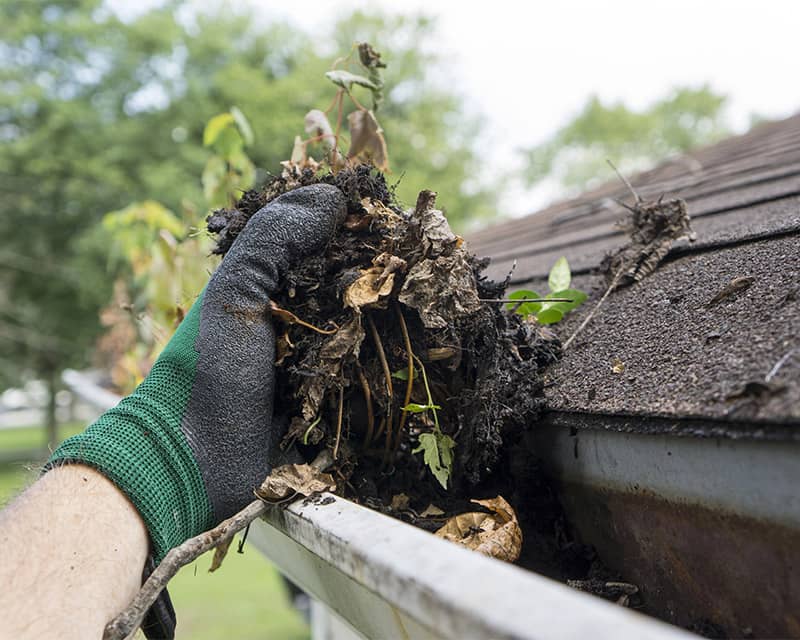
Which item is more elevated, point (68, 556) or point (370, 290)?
point (370, 290)

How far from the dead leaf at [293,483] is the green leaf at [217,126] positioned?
1.57m

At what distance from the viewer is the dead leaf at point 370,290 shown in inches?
40.2

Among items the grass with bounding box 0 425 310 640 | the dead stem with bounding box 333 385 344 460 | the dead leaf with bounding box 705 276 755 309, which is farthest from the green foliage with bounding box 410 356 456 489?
the grass with bounding box 0 425 310 640

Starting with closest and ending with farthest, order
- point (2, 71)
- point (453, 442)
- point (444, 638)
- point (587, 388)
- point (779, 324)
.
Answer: point (444, 638), point (779, 324), point (587, 388), point (453, 442), point (2, 71)

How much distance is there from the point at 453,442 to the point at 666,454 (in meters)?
0.37

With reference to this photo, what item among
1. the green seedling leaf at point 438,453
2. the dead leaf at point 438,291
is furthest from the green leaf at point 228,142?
the green seedling leaf at point 438,453

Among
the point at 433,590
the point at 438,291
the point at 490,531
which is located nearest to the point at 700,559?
the point at 490,531

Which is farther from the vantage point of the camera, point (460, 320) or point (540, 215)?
point (540, 215)

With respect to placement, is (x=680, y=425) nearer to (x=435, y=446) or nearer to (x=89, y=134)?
(x=435, y=446)

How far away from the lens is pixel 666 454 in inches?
30.8

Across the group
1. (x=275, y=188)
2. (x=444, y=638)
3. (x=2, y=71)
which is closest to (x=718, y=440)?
(x=444, y=638)

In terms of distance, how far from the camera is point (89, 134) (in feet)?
44.1

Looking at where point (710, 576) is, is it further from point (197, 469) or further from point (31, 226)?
point (31, 226)

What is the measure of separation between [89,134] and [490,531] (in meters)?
14.7
